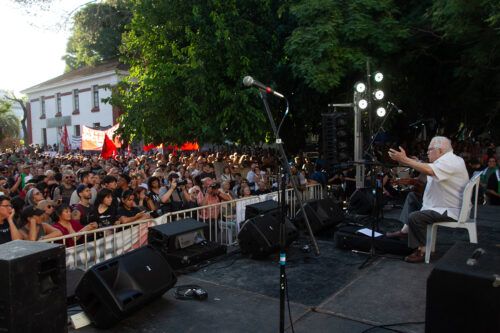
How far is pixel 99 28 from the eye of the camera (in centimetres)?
3234

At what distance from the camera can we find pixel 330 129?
7570 mm

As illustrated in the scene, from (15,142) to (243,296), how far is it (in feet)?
140

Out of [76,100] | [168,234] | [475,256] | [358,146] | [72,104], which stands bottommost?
[168,234]

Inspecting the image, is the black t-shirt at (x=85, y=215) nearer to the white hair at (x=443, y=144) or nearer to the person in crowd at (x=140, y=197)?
the person in crowd at (x=140, y=197)

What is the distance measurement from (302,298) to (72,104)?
37804mm

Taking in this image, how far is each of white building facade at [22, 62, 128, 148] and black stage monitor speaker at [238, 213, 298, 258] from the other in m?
27.5

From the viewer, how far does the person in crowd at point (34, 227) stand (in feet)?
19.1

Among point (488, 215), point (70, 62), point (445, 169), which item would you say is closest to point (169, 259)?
point (445, 169)

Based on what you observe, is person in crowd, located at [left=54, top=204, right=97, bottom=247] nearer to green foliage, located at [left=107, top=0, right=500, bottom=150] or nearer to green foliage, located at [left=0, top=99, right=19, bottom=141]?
green foliage, located at [left=107, top=0, right=500, bottom=150]

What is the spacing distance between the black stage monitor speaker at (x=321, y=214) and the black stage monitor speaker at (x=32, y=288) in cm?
480

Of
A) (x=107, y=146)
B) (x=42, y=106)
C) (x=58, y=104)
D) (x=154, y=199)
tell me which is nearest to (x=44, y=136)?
(x=42, y=106)

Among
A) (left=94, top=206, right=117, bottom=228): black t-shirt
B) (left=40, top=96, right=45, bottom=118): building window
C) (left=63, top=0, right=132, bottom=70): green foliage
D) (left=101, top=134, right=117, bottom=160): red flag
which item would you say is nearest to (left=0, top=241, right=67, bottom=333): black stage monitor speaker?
(left=94, top=206, right=117, bottom=228): black t-shirt

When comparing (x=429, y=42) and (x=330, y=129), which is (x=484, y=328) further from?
(x=429, y=42)

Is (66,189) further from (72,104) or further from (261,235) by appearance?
(72,104)
